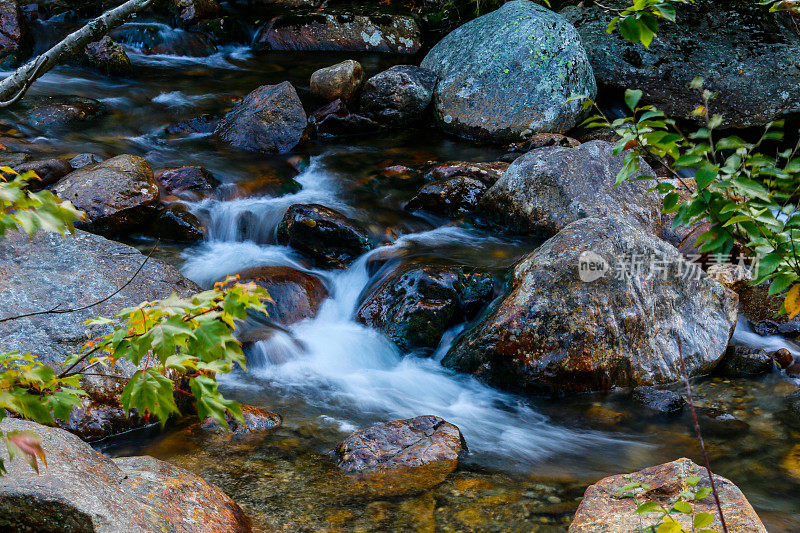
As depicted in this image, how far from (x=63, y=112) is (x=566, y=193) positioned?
23.6ft

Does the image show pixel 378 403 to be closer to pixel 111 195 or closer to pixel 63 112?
pixel 111 195

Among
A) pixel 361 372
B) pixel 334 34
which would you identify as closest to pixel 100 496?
pixel 361 372

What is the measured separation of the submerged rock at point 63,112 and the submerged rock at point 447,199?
5.12 m

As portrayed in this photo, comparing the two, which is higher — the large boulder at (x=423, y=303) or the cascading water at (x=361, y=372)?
the large boulder at (x=423, y=303)

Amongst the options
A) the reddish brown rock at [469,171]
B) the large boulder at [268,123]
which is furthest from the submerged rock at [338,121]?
the reddish brown rock at [469,171]

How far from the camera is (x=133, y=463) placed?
3127 mm

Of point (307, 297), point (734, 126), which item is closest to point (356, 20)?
point (734, 126)

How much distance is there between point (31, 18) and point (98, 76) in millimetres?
2705

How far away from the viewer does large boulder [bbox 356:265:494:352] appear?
5707 millimetres

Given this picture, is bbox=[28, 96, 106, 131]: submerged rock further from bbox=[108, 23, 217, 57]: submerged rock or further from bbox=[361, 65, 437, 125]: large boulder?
bbox=[361, 65, 437, 125]: large boulder

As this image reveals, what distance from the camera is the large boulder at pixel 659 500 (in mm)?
2736

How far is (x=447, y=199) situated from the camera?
25.6 feet

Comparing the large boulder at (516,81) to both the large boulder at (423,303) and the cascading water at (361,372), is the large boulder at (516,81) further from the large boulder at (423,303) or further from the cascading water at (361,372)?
the large boulder at (423,303)

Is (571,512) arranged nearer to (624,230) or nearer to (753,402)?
(753,402)
